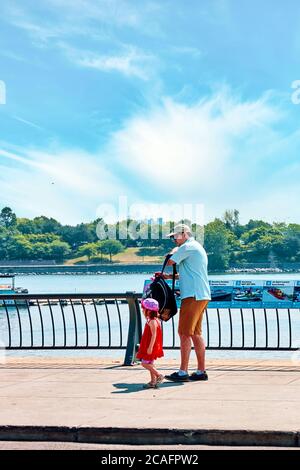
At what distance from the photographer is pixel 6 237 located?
5969 inches

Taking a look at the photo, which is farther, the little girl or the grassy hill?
the grassy hill

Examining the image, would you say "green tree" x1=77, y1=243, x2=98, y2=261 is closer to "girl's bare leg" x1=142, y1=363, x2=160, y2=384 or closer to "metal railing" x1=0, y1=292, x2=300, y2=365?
"metal railing" x1=0, y1=292, x2=300, y2=365

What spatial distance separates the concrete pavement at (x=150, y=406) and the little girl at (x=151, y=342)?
7.0 inches

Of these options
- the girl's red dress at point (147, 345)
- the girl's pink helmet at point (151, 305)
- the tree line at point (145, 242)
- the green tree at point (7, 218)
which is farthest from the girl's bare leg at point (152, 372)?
the green tree at point (7, 218)

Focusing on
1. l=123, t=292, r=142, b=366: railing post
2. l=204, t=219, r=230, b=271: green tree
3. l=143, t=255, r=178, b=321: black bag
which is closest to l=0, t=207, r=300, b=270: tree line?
l=204, t=219, r=230, b=271: green tree

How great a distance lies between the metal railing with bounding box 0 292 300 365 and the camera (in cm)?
1186

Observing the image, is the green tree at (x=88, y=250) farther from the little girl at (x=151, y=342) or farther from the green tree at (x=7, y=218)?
the little girl at (x=151, y=342)

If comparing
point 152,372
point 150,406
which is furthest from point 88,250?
point 150,406

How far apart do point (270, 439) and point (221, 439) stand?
0.43 meters

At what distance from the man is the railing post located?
5.94 ft

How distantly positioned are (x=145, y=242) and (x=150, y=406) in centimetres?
13024

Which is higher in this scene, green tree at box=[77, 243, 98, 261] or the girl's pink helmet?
green tree at box=[77, 243, 98, 261]
